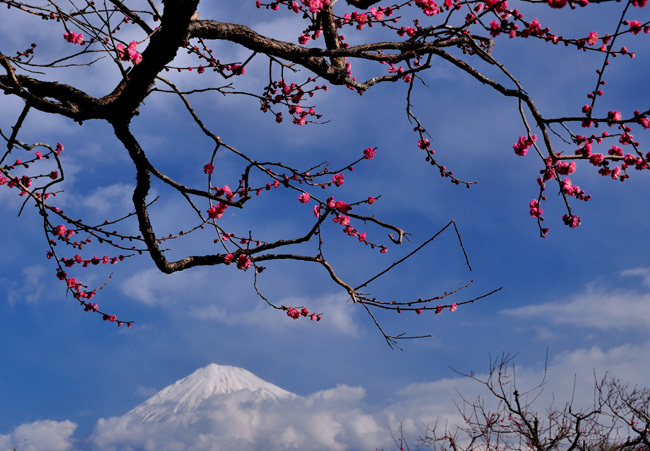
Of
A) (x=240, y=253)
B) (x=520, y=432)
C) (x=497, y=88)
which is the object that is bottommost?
(x=520, y=432)

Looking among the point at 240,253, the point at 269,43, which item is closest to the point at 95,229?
the point at 240,253

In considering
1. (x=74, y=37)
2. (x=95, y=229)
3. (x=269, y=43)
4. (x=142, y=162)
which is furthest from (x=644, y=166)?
(x=74, y=37)

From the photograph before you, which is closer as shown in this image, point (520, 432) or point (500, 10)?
point (500, 10)

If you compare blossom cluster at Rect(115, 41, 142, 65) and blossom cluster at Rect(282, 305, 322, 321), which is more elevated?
blossom cluster at Rect(115, 41, 142, 65)

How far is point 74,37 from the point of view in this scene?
5.47 meters

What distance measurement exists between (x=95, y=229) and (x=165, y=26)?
7.94 feet

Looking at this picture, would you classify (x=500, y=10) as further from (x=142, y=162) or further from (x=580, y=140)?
(x=142, y=162)

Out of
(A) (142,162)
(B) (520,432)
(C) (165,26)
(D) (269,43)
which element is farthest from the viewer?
(B) (520,432)

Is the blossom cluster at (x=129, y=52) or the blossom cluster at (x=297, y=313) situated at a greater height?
the blossom cluster at (x=129, y=52)

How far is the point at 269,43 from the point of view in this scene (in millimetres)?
4312

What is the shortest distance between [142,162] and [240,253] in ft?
4.58

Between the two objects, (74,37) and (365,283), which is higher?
(74,37)

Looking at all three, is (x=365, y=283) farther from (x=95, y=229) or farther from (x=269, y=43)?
(x=95, y=229)

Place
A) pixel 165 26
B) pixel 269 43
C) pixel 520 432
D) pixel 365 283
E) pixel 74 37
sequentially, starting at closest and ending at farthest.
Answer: pixel 165 26, pixel 269 43, pixel 365 283, pixel 74 37, pixel 520 432
